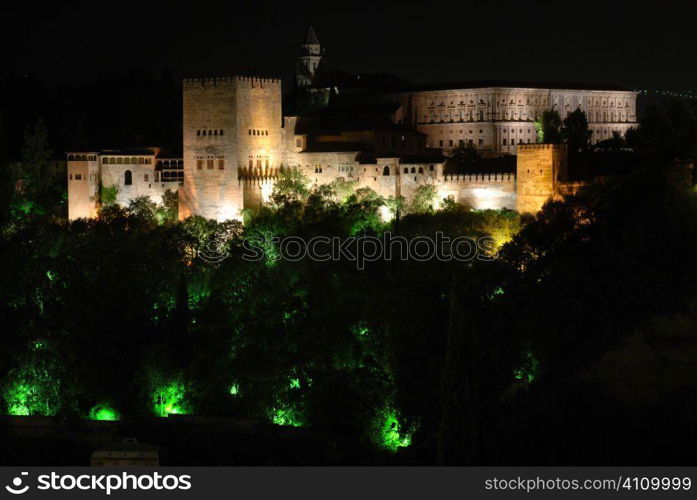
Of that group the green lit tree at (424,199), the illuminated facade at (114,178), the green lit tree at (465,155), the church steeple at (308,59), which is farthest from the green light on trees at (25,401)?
the church steeple at (308,59)

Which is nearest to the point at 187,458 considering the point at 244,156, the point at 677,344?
the point at 677,344

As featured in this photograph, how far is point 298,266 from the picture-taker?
36031mm

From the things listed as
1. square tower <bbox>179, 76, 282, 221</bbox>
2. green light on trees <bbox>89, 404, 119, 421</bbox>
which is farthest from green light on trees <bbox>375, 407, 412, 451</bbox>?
square tower <bbox>179, 76, 282, 221</bbox>

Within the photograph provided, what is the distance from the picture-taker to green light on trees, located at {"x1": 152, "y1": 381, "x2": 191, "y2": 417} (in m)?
33.6

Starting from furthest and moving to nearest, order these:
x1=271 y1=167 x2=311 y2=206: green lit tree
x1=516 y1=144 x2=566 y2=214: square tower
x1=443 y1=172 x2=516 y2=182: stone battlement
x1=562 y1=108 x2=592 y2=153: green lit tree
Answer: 1. x1=562 y1=108 x2=592 y2=153: green lit tree
2. x1=271 y1=167 x2=311 y2=206: green lit tree
3. x1=443 y1=172 x2=516 y2=182: stone battlement
4. x1=516 y1=144 x2=566 y2=214: square tower

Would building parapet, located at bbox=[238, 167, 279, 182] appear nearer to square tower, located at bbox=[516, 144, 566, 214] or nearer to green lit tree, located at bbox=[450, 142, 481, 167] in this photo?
green lit tree, located at bbox=[450, 142, 481, 167]

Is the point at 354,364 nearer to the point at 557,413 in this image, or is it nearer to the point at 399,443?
the point at 399,443

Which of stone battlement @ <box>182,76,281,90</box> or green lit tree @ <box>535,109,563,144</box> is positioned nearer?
stone battlement @ <box>182,76,281,90</box>

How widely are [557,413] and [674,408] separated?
2.54 m

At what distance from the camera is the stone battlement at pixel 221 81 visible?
151ft

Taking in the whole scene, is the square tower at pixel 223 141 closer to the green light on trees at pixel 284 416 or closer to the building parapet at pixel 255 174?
the building parapet at pixel 255 174

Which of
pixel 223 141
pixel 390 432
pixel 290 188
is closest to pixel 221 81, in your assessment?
pixel 223 141

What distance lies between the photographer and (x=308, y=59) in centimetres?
7225

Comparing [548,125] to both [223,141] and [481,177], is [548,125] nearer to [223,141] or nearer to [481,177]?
[481,177]
